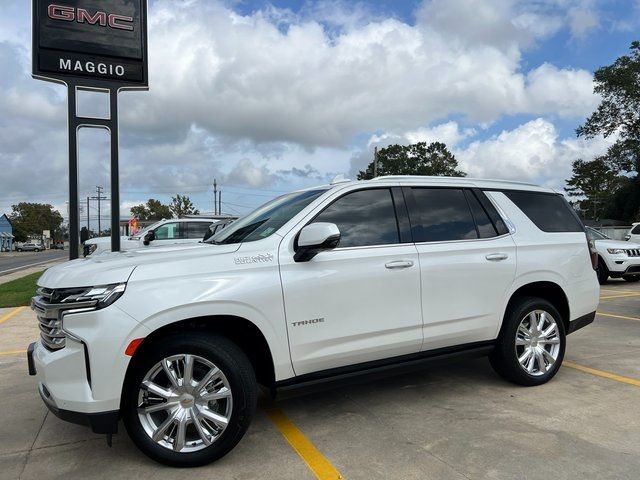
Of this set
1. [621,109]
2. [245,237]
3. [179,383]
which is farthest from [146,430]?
[621,109]

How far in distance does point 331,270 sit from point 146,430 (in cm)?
159

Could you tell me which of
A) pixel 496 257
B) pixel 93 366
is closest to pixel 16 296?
pixel 93 366

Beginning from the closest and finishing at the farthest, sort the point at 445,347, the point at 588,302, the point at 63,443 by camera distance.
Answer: the point at 63,443, the point at 445,347, the point at 588,302

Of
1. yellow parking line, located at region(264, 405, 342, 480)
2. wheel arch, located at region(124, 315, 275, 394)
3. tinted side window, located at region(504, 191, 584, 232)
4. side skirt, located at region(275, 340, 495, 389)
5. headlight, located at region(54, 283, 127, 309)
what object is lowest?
yellow parking line, located at region(264, 405, 342, 480)

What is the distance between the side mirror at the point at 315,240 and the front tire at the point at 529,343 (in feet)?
6.52

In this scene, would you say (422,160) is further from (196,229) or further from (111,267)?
(111,267)

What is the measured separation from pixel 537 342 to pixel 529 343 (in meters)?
0.10

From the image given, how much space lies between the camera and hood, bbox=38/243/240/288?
3.14 m

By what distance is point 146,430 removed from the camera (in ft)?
10.6

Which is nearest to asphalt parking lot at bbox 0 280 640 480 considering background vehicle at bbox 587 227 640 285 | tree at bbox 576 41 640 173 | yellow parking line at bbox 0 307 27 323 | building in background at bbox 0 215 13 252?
yellow parking line at bbox 0 307 27 323

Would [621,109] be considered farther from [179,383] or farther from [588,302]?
[179,383]

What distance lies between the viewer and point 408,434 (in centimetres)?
376

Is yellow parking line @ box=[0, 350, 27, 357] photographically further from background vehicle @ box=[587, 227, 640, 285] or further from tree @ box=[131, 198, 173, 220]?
tree @ box=[131, 198, 173, 220]

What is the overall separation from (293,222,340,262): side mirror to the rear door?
0.92 metres
